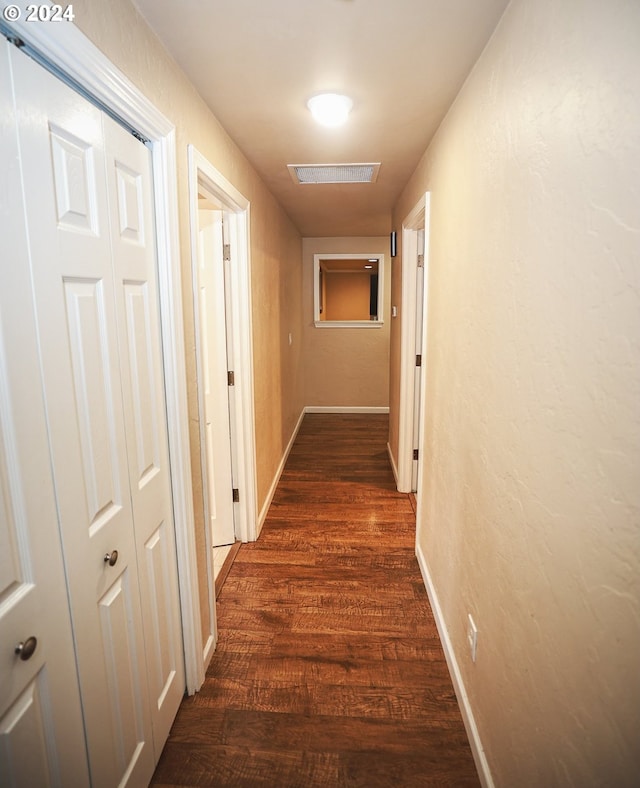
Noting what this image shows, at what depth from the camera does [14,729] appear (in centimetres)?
84

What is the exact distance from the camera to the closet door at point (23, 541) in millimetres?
824

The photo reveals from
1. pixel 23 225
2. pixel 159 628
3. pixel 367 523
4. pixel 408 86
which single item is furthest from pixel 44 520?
pixel 367 523

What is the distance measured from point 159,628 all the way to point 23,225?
1.30 meters

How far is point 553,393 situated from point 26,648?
3.94ft

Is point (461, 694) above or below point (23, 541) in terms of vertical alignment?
below

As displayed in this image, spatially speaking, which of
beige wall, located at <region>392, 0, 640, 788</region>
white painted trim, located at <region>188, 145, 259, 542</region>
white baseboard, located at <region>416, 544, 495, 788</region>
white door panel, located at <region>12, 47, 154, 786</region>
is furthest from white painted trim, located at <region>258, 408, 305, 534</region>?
white door panel, located at <region>12, 47, 154, 786</region>

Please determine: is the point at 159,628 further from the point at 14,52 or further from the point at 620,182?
the point at 620,182

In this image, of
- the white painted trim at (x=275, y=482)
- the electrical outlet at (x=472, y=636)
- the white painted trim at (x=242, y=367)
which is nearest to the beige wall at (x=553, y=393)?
the electrical outlet at (x=472, y=636)

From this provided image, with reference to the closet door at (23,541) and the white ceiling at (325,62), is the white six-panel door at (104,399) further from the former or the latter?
the white ceiling at (325,62)

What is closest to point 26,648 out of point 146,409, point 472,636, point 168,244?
point 146,409

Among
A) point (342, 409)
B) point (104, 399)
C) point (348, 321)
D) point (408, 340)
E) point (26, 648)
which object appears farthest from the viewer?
point (342, 409)

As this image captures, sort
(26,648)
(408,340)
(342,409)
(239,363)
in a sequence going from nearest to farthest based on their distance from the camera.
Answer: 1. (26,648)
2. (239,363)
3. (408,340)
4. (342,409)

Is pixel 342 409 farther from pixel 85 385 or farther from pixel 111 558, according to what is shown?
pixel 85 385

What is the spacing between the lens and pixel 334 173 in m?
2.93
